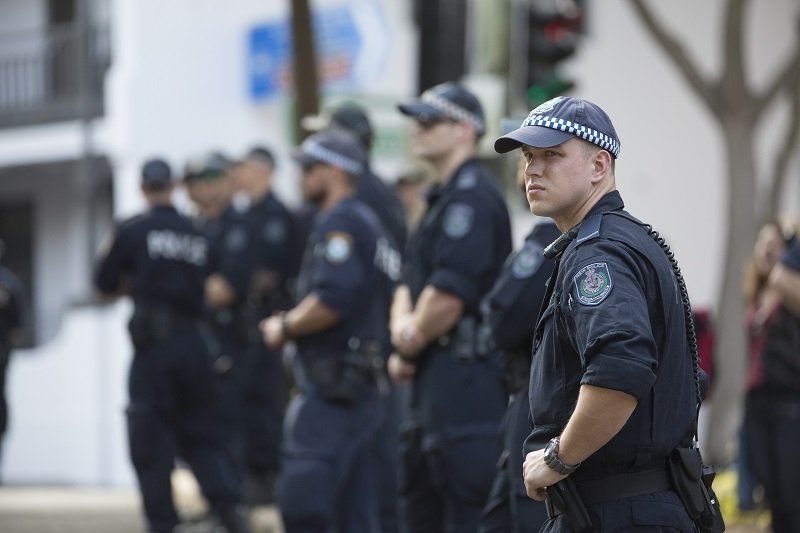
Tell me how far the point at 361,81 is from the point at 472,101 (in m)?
10.7

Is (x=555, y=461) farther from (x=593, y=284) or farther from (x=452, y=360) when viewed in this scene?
(x=452, y=360)

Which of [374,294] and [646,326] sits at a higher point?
[646,326]

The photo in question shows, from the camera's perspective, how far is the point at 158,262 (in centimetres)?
867

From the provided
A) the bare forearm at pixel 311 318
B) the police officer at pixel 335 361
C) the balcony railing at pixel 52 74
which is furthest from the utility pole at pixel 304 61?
the balcony railing at pixel 52 74

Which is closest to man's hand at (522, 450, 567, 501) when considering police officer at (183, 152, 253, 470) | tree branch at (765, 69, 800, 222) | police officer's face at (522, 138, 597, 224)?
police officer's face at (522, 138, 597, 224)

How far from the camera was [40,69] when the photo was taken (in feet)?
67.8

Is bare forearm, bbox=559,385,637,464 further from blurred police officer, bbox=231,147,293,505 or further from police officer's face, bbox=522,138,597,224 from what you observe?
blurred police officer, bbox=231,147,293,505

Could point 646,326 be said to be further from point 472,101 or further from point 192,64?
point 192,64

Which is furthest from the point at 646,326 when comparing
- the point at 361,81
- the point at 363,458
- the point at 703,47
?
the point at 703,47

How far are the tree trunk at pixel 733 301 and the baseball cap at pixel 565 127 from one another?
9404 mm

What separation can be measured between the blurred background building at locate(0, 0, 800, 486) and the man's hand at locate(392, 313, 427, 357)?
5.08 metres

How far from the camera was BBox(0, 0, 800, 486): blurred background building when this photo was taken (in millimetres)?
16438

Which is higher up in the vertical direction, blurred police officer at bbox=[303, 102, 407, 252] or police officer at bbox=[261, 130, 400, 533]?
blurred police officer at bbox=[303, 102, 407, 252]

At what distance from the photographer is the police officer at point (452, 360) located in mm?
6133
